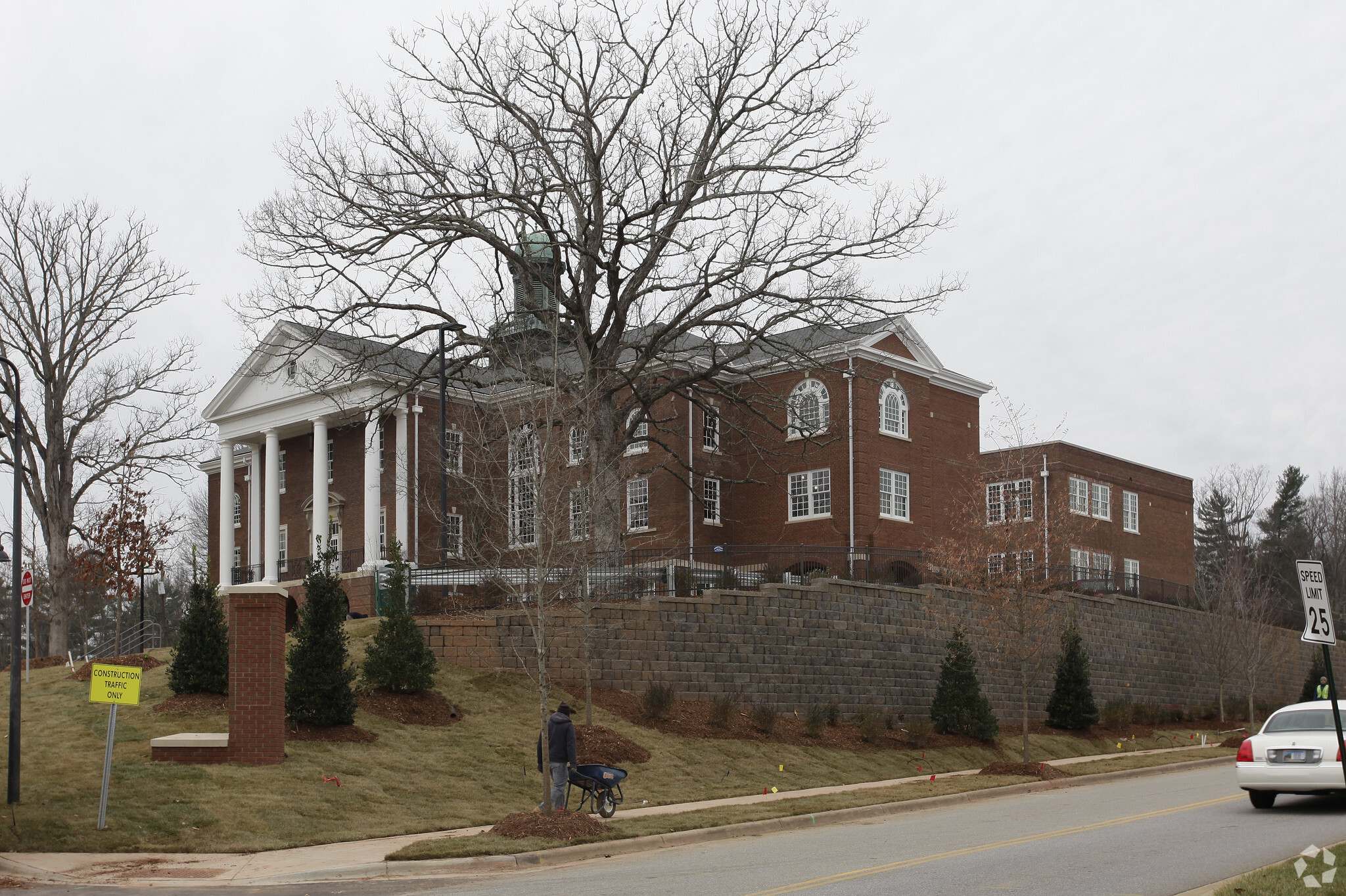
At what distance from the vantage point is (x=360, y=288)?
33094mm

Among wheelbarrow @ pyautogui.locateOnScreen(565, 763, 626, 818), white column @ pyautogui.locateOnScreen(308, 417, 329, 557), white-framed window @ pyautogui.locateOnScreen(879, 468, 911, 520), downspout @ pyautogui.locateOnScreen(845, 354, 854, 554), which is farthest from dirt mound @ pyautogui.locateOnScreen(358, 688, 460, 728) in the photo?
white column @ pyautogui.locateOnScreen(308, 417, 329, 557)

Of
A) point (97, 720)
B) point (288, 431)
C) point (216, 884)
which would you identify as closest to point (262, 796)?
point (216, 884)

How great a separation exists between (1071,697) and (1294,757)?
61.5 feet

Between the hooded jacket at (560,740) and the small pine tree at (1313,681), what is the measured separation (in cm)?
3358

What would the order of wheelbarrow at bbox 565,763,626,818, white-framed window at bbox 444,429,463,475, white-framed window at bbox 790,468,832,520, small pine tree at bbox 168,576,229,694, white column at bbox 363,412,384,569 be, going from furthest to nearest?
white column at bbox 363,412,384,569
white-framed window at bbox 790,468,832,520
white-framed window at bbox 444,429,463,475
small pine tree at bbox 168,576,229,694
wheelbarrow at bbox 565,763,626,818

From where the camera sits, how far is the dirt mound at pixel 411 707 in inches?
898

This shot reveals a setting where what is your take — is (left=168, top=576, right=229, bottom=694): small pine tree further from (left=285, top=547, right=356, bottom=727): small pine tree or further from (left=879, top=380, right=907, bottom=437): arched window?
(left=879, top=380, right=907, bottom=437): arched window

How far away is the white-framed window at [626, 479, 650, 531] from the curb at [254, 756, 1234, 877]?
75.3ft

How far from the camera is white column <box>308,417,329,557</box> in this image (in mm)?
45438

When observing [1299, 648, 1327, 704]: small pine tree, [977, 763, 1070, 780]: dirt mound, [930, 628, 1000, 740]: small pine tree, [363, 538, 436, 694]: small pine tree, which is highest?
[363, 538, 436, 694]: small pine tree

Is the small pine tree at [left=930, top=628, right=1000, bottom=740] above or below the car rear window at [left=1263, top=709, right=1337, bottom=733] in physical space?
below

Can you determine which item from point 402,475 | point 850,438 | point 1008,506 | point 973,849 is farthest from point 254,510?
point 973,849

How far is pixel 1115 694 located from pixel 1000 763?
17758 mm

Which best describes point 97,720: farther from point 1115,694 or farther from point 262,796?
point 1115,694
